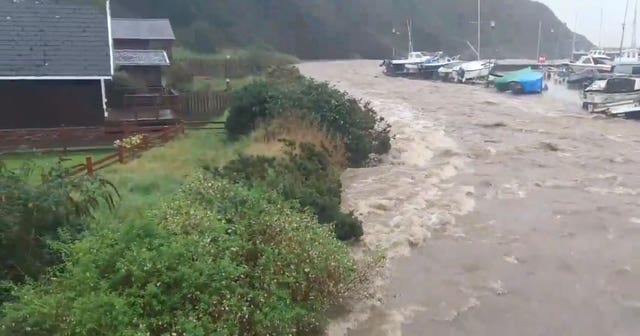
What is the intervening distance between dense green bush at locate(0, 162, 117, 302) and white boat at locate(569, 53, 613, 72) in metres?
45.6

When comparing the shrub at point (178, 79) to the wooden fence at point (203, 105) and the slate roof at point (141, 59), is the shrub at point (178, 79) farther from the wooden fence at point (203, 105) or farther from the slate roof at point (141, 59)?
the wooden fence at point (203, 105)

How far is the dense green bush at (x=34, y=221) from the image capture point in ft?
24.2

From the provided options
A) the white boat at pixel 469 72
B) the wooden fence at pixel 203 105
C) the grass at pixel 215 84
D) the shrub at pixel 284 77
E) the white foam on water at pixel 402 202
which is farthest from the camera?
the white boat at pixel 469 72

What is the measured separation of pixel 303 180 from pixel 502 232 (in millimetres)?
4160

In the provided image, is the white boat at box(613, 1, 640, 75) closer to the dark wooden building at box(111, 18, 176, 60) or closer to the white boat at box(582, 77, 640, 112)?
the white boat at box(582, 77, 640, 112)

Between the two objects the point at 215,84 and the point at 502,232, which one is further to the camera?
the point at 215,84

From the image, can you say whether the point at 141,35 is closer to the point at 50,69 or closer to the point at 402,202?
the point at 50,69

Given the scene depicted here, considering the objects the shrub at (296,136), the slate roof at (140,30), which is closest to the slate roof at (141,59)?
the slate roof at (140,30)

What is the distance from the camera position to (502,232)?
42.5 feet

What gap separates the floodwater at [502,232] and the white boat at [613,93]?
7.00 m

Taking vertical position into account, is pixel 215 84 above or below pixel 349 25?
below

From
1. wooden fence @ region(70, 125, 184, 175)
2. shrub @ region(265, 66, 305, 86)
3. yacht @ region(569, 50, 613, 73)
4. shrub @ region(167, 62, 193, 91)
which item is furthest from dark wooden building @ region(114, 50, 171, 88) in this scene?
yacht @ region(569, 50, 613, 73)

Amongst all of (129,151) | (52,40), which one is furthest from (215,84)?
(129,151)

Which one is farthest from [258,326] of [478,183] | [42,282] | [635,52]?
[635,52]
